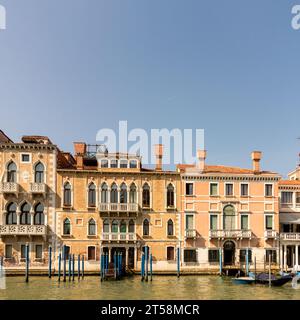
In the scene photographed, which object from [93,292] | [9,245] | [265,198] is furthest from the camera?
[265,198]

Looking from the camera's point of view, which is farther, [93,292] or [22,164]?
[22,164]

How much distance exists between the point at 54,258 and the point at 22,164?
6162mm

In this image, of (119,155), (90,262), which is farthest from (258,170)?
(90,262)

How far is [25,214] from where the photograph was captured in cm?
2914

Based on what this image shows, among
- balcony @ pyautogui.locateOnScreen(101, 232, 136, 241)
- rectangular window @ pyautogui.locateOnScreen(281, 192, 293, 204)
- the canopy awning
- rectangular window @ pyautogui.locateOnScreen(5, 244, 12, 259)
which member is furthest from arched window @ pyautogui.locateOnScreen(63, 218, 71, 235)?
rectangular window @ pyautogui.locateOnScreen(281, 192, 293, 204)

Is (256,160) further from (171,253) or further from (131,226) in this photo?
(131,226)

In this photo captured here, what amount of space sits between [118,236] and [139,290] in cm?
805

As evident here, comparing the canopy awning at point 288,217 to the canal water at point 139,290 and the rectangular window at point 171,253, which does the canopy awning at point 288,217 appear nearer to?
the canal water at point 139,290

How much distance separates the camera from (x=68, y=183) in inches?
1171

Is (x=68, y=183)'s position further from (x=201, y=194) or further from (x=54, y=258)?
(x=201, y=194)

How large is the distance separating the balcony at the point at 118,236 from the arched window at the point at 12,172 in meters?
6.53

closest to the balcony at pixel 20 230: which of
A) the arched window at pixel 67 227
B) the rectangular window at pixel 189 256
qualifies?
the arched window at pixel 67 227

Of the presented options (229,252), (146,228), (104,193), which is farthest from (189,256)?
(104,193)

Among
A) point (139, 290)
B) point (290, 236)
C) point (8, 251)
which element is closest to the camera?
point (139, 290)
